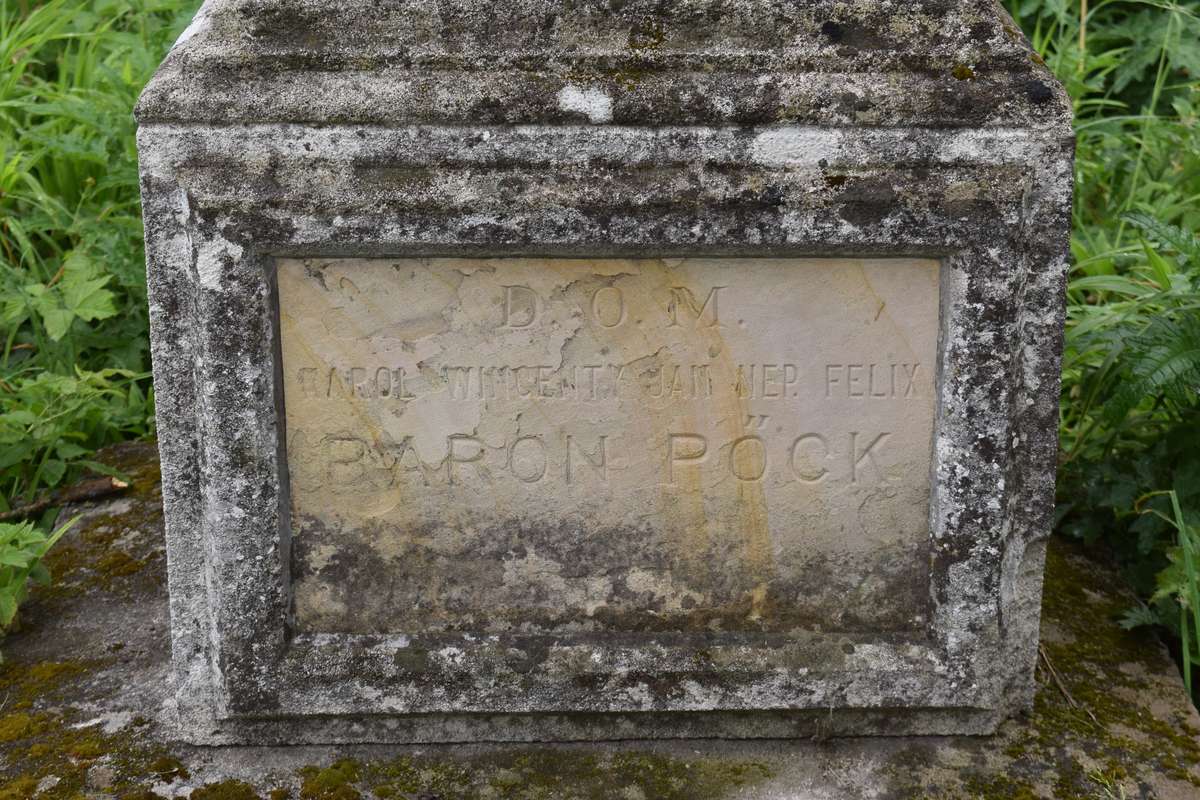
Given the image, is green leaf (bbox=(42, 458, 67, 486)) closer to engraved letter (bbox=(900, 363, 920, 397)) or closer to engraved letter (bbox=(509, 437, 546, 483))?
engraved letter (bbox=(509, 437, 546, 483))

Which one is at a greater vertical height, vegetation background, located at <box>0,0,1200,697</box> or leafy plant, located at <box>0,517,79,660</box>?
vegetation background, located at <box>0,0,1200,697</box>

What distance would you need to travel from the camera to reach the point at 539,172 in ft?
6.53

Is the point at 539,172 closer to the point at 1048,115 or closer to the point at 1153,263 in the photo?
the point at 1048,115

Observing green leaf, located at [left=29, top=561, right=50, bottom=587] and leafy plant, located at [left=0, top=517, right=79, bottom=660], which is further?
green leaf, located at [left=29, top=561, right=50, bottom=587]

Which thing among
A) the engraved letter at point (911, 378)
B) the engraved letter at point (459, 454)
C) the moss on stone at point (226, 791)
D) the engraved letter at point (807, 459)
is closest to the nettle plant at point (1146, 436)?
the engraved letter at point (911, 378)

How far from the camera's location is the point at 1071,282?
3.65 m

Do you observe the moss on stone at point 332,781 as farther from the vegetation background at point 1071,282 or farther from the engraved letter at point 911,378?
the engraved letter at point 911,378

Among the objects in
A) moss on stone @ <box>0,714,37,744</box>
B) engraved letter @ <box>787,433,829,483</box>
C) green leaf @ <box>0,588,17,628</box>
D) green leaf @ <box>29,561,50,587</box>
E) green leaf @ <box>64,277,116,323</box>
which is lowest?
moss on stone @ <box>0,714,37,744</box>

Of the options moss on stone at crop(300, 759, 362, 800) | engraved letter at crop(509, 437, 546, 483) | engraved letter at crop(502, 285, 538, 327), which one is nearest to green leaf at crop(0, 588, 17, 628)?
moss on stone at crop(300, 759, 362, 800)

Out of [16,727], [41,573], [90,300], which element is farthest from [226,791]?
[90,300]

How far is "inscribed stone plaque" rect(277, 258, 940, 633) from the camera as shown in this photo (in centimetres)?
212

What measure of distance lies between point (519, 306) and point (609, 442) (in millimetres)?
295

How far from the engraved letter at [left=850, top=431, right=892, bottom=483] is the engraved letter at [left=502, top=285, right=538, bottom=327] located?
0.61m

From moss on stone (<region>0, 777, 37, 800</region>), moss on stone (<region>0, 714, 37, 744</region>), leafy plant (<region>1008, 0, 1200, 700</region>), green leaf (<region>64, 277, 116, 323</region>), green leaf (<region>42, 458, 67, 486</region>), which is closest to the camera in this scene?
moss on stone (<region>0, 777, 37, 800</region>)
